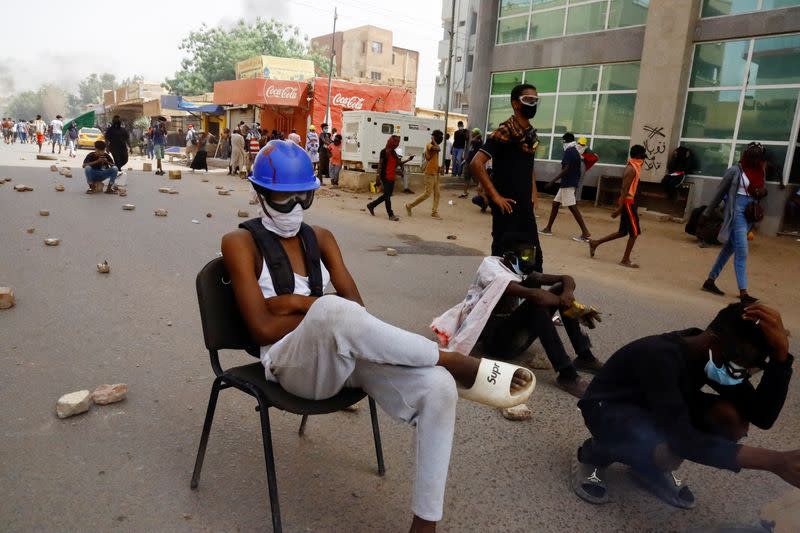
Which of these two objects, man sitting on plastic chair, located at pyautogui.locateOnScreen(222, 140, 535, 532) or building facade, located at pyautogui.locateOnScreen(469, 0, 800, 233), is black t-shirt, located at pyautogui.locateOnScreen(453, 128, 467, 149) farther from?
man sitting on plastic chair, located at pyautogui.locateOnScreen(222, 140, 535, 532)

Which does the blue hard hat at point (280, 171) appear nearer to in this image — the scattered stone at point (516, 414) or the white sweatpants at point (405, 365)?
the white sweatpants at point (405, 365)

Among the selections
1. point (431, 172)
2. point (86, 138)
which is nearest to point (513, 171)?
point (431, 172)

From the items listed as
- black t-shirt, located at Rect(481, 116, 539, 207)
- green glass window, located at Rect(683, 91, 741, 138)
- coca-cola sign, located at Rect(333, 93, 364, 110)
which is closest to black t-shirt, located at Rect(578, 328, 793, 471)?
black t-shirt, located at Rect(481, 116, 539, 207)

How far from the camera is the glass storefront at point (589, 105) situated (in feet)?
48.5

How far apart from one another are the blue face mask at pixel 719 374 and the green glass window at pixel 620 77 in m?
13.8

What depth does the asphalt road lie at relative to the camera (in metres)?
2.33

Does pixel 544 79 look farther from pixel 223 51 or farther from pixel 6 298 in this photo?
pixel 223 51

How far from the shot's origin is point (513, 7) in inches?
690

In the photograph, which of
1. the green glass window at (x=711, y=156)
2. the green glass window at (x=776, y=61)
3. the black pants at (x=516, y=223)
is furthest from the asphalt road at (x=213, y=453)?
the green glass window at (x=776, y=61)

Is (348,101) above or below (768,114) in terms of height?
above

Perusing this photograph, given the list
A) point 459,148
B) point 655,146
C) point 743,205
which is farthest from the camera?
point 459,148

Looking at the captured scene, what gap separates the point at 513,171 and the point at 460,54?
47.8 metres

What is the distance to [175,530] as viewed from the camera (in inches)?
85.9

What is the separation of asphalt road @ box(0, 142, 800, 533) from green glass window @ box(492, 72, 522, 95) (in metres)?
13.7
